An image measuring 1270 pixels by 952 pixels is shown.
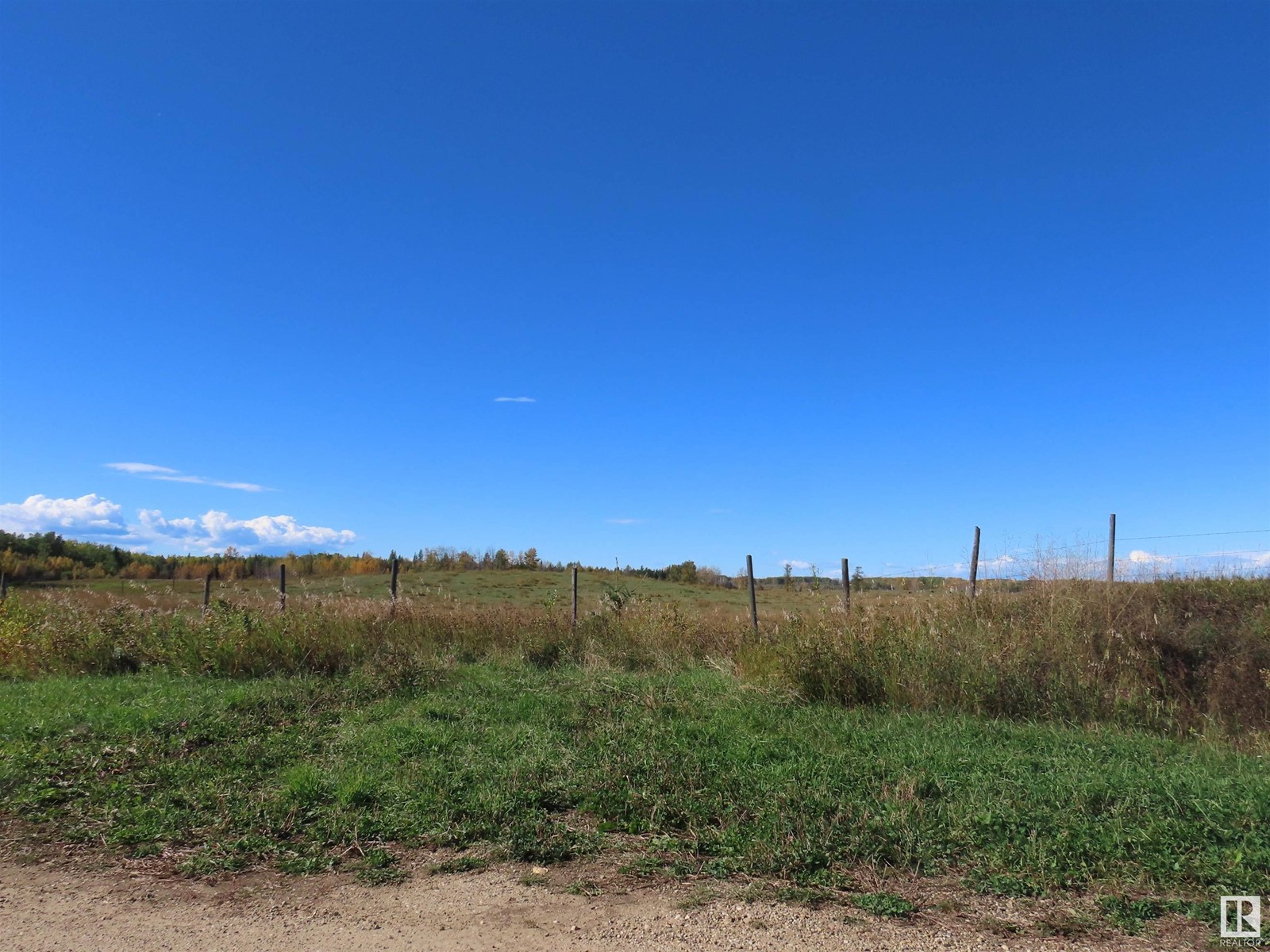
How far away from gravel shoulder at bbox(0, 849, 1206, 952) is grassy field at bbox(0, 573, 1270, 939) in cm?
23

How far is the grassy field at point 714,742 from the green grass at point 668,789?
0.08 ft

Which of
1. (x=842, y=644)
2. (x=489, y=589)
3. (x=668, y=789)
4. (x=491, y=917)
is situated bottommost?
(x=489, y=589)

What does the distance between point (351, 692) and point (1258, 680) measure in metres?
9.87

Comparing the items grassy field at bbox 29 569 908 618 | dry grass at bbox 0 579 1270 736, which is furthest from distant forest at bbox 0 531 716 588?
dry grass at bbox 0 579 1270 736

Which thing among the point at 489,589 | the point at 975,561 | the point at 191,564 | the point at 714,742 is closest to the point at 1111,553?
the point at 975,561

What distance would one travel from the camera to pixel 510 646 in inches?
502

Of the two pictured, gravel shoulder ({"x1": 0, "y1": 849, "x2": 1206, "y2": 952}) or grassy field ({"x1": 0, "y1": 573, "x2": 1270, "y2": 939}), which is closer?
gravel shoulder ({"x1": 0, "y1": 849, "x2": 1206, "y2": 952})

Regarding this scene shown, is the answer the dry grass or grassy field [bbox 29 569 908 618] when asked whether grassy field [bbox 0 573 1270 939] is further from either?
grassy field [bbox 29 569 908 618]

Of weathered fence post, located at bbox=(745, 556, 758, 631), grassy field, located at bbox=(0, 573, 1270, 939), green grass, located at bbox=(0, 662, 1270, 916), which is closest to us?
green grass, located at bbox=(0, 662, 1270, 916)

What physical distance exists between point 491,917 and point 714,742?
3.09m

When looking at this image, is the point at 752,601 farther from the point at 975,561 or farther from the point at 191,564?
the point at 191,564

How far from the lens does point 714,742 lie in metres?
6.48

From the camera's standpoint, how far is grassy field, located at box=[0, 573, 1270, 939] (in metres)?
4.40

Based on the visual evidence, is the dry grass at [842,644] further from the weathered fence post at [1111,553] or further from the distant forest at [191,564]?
the distant forest at [191,564]
